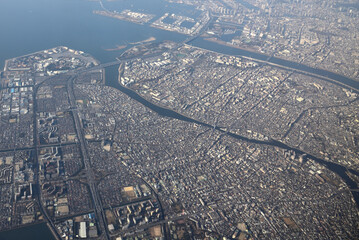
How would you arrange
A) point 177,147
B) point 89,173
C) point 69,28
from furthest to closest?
point 69,28 → point 177,147 → point 89,173

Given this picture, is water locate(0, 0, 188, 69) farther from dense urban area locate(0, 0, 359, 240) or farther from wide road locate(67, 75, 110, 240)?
wide road locate(67, 75, 110, 240)

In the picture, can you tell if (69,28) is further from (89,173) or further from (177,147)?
(89,173)

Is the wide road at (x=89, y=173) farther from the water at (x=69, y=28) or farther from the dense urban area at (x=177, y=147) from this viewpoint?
the water at (x=69, y=28)

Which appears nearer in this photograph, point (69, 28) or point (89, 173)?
point (89, 173)

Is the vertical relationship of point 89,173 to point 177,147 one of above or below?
below

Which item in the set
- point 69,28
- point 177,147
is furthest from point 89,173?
point 69,28

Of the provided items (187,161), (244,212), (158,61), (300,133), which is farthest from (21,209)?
(158,61)

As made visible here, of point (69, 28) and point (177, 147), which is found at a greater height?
point (69, 28)

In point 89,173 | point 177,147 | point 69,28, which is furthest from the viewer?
point 69,28

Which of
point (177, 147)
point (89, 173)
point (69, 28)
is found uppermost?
point (69, 28)
